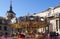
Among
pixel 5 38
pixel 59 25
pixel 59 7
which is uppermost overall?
pixel 59 7

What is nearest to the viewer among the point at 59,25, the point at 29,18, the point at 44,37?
the point at 44,37

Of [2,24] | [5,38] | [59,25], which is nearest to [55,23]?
[59,25]

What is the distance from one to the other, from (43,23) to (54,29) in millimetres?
3956

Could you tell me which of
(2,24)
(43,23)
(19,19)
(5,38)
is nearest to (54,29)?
(43,23)

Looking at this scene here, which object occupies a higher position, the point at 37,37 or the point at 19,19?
the point at 19,19

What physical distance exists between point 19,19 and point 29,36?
3.64 m

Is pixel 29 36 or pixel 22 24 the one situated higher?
pixel 22 24

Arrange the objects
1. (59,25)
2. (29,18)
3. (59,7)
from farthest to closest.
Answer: (59,7) < (59,25) < (29,18)

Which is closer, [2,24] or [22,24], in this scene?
[22,24]

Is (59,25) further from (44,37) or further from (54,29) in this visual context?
(44,37)

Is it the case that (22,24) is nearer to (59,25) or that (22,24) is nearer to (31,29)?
(31,29)

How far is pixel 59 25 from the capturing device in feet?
104

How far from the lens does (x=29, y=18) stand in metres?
29.5

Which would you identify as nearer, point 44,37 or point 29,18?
point 44,37
